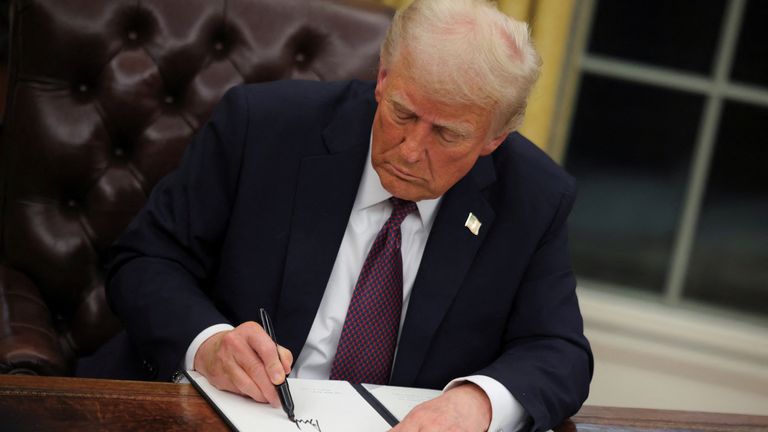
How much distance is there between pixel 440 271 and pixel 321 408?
0.46 m

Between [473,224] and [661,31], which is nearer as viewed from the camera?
[473,224]

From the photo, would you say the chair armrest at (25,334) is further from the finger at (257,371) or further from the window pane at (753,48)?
the window pane at (753,48)

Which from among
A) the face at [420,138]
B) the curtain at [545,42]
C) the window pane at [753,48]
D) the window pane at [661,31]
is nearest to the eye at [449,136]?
the face at [420,138]

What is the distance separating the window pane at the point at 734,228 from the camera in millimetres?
3637

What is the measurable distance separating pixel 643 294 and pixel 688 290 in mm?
306

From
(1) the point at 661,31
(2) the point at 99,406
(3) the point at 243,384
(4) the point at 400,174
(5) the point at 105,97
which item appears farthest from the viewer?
(1) the point at 661,31

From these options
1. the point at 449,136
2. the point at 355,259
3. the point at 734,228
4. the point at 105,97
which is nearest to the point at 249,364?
the point at 355,259

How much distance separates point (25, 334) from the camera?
1.82 metres

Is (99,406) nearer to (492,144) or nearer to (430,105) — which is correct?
(430,105)

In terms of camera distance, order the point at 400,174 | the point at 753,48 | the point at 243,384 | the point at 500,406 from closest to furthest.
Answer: the point at 243,384
the point at 500,406
the point at 400,174
the point at 753,48

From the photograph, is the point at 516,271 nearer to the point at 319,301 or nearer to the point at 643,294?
the point at 319,301

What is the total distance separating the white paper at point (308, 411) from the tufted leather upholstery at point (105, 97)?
0.80 meters

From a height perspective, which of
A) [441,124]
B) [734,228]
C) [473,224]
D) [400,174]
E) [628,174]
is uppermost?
[441,124]

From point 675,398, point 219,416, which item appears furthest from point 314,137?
point 675,398
